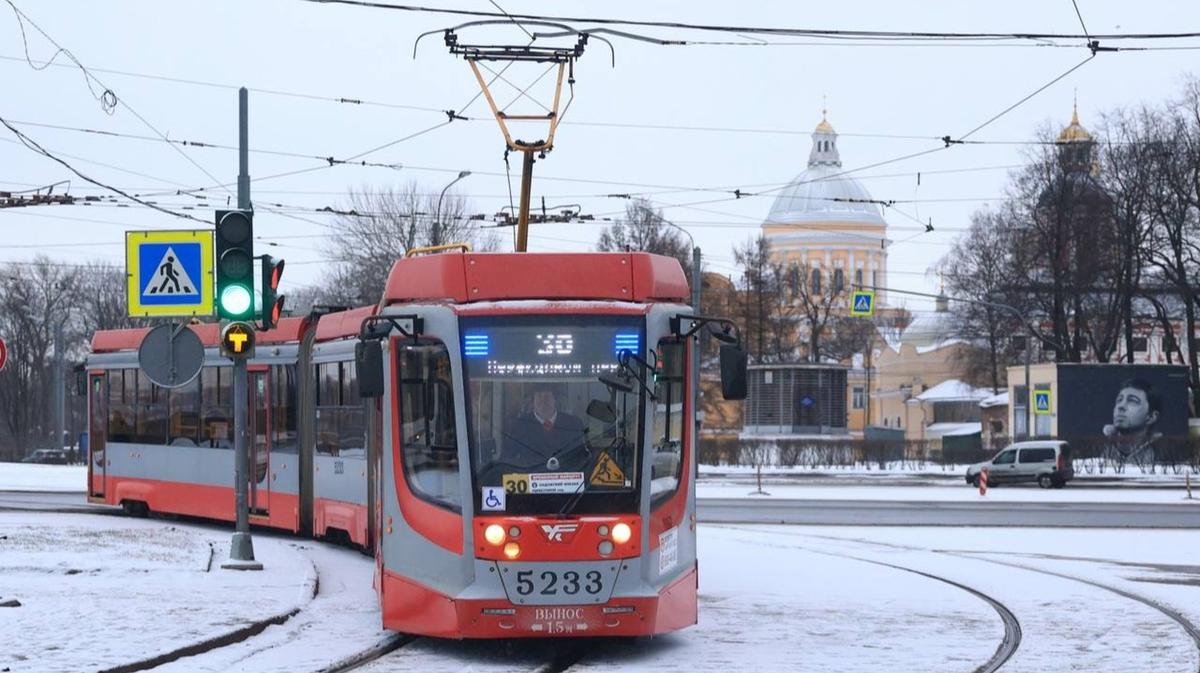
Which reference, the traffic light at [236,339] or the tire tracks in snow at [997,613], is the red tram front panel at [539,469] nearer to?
the tire tracks in snow at [997,613]

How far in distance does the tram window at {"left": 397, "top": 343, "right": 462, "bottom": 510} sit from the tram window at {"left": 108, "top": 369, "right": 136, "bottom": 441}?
50.1 feet

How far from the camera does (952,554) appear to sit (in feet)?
75.8

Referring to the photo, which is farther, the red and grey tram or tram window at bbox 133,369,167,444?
tram window at bbox 133,369,167,444

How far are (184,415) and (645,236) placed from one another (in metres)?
53.3

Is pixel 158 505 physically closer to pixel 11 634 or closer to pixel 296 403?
pixel 296 403

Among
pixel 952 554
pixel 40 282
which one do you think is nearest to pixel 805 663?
pixel 952 554

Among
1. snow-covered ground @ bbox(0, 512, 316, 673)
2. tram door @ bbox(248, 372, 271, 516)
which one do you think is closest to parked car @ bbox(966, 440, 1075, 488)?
tram door @ bbox(248, 372, 271, 516)

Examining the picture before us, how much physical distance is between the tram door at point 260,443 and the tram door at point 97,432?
197 inches

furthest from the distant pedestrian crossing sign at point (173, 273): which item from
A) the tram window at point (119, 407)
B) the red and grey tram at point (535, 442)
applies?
the tram window at point (119, 407)

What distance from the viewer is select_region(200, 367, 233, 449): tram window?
80.8ft

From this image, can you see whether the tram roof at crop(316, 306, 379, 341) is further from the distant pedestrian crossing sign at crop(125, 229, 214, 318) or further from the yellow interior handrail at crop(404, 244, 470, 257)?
the yellow interior handrail at crop(404, 244, 470, 257)

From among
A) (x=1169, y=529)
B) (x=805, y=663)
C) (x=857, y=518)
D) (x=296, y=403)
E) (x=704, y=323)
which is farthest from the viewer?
(x=857, y=518)

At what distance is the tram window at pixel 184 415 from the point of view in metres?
25.6

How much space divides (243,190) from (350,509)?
3683mm
